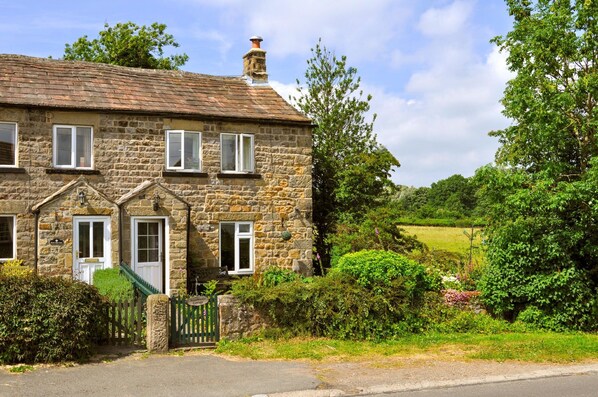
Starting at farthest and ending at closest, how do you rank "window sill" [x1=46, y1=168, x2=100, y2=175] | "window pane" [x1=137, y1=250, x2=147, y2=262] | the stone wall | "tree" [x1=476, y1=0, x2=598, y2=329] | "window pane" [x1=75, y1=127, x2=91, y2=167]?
"window pane" [x1=75, y1=127, x2=91, y2=167], "window pane" [x1=137, y1=250, x2=147, y2=262], "window sill" [x1=46, y1=168, x2=100, y2=175], "tree" [x1=476, y1=0, x2=598, y2=329], the stone wall

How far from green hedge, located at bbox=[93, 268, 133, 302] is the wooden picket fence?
711 mm

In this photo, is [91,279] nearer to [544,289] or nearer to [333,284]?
[333,284]

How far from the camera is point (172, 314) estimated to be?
41.1 feet

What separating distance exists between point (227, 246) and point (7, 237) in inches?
251

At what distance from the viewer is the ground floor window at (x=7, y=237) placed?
17.5m

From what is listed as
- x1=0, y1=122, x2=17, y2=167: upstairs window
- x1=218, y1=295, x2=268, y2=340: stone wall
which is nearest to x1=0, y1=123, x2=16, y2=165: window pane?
x1=0, y1=122, x2=17, y2=167: upstairs window

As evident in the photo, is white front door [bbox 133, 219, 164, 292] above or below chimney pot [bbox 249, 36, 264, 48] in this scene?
below

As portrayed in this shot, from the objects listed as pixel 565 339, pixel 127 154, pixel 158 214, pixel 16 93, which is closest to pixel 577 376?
pixel 565 339

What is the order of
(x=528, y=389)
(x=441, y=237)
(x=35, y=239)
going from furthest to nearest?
(x=441, y=237), (x=35, y=239), (x=528, y=389)

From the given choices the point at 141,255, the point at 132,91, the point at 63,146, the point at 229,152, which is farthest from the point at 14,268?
the point at 229,152

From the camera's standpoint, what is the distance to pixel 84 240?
17.7m

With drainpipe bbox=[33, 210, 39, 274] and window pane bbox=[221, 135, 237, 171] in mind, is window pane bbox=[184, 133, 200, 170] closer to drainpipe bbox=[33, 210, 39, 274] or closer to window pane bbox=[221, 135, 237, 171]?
window pane bbox=[221, 135, 237, 171]

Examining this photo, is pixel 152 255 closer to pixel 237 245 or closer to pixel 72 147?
pixel 237 245

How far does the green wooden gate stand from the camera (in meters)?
12.5
